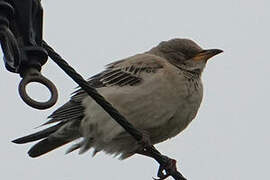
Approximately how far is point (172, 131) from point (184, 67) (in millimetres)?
1063

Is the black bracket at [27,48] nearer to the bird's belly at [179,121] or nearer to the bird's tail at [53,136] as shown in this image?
the bird's belly at [179,121]

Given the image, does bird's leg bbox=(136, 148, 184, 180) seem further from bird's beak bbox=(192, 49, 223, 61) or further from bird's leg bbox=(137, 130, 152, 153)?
bird's beak bbox=(192, 49, 223, 61)

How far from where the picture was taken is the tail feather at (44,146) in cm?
818

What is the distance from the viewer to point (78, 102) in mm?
8219

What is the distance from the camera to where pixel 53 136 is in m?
8.12

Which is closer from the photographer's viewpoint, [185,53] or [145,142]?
[145,142]

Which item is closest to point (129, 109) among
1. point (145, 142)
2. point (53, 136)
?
point (145, 142)

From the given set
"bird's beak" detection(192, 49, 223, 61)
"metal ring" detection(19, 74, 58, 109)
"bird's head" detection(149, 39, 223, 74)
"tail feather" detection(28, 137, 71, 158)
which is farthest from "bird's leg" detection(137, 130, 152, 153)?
"metal ring" detection(19, 74, 58, 109)

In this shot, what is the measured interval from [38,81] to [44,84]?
0.15ft

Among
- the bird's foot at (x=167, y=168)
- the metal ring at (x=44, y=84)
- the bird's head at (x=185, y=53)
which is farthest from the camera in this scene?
the bird's head at (x=185, y=53)

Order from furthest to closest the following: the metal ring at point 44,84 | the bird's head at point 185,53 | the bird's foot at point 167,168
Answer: the bird's head at point 185,53, the bird's foot at point 167,168, the metal ring at point 44,84

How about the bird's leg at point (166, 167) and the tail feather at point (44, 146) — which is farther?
the tail feather at point (44, 146)

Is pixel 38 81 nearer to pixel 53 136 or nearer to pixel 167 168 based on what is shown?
pixel 167 168

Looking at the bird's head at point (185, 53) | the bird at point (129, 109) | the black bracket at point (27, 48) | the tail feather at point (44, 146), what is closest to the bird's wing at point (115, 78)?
the bird at point (129, 109)
